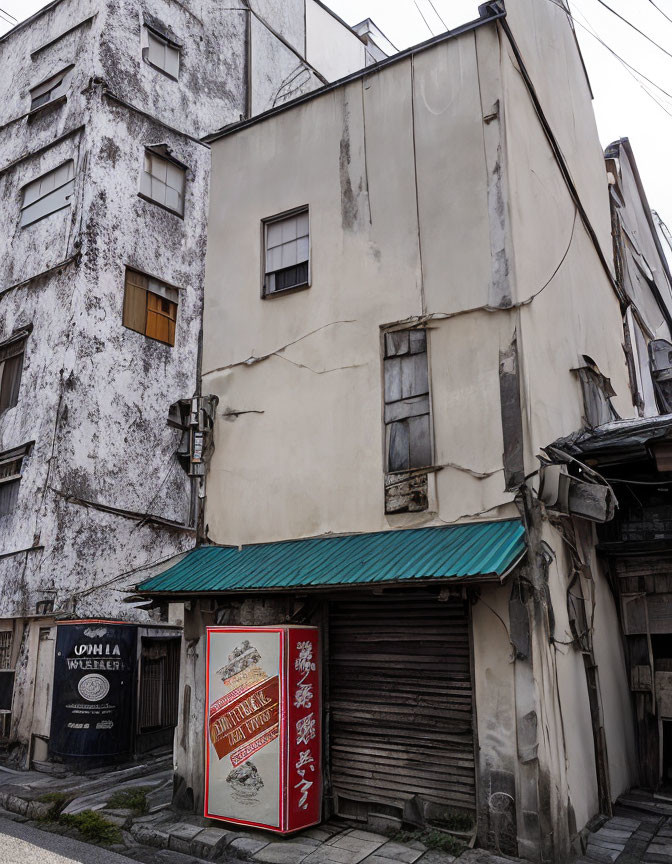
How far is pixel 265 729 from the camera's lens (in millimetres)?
8594

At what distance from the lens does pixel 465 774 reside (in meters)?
8.02

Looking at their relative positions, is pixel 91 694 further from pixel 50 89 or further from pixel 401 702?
pixel 50 89

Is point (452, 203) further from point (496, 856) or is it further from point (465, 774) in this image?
point (496, 856)

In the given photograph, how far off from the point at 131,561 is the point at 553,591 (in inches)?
416

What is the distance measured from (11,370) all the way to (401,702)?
1306 centimetres

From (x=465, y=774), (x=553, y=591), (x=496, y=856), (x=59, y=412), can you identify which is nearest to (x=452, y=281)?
(x=553, y=591)

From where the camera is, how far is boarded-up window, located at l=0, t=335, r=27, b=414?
17.0m

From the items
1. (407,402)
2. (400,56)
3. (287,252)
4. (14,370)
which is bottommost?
(407,402)

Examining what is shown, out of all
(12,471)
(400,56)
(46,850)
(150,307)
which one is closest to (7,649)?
(12,471)

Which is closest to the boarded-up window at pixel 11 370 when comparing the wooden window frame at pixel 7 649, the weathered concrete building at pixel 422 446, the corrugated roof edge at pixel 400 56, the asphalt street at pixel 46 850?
the wooden window frame at pixel 7 649

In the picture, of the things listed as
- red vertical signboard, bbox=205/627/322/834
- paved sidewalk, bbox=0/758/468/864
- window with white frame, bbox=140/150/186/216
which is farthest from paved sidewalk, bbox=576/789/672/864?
window with white frame, bbox=140/150/186/216

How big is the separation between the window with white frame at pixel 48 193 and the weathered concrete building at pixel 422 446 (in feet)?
23.2

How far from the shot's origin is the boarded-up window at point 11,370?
17.0 m

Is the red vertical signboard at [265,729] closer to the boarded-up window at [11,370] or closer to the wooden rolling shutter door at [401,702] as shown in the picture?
the wooden rolling shutter door at [401,702]
